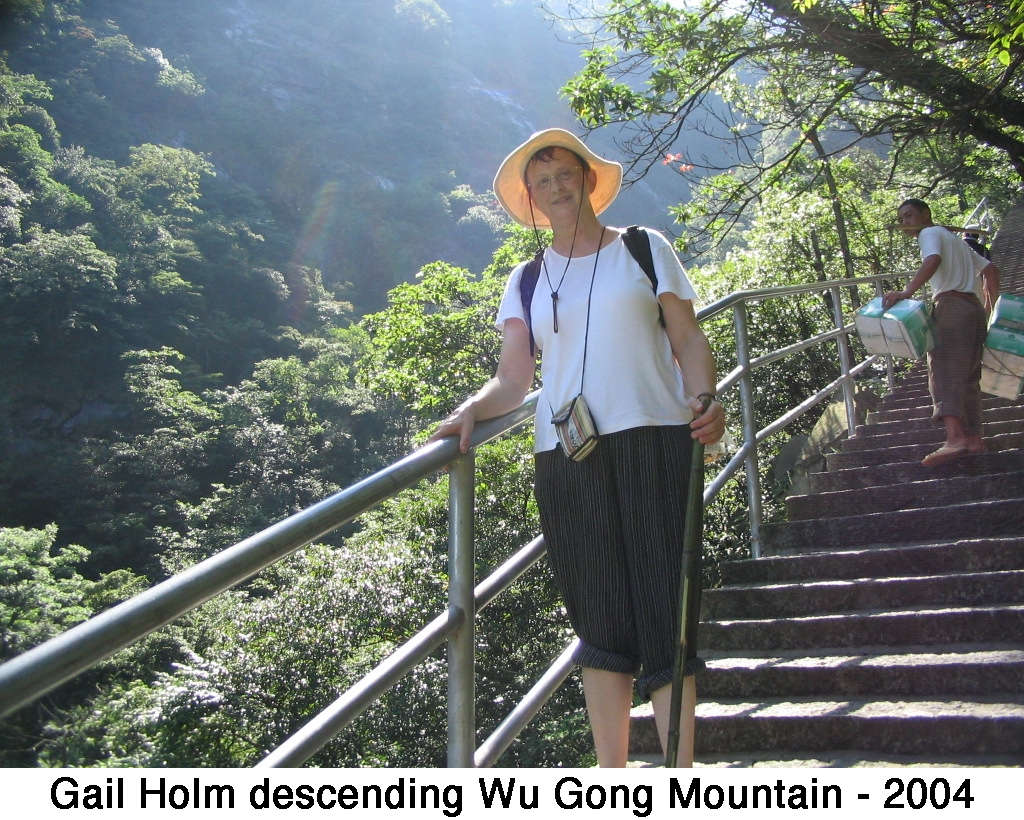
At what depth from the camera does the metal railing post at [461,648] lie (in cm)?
180

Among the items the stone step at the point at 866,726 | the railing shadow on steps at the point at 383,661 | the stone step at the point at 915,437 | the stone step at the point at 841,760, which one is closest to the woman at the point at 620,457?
the railing shadow on steps at the point at 383,661

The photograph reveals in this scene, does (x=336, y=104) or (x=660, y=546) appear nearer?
(x=660, y=546)

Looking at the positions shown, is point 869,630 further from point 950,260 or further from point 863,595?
point 950,260

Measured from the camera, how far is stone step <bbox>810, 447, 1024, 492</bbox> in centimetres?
457

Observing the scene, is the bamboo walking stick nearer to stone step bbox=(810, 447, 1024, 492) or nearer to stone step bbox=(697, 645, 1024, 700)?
stone step bbox=(697, 645, 1024, 700)

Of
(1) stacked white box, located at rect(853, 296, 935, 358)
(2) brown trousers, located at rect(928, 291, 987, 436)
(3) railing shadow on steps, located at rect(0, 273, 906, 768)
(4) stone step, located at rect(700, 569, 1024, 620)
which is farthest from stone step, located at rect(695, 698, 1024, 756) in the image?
(1) stacked white box, located at rect(853, 296, 935, 358)

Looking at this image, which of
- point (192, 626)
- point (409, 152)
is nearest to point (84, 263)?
point (192, 626)

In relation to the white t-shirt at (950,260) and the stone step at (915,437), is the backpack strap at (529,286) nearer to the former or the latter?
the white t-shirt at (950,260)

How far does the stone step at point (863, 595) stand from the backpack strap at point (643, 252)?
1.86 m

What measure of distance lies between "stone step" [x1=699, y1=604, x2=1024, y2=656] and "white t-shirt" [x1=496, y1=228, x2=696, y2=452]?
1630mm

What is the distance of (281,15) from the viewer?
98.0 meters
